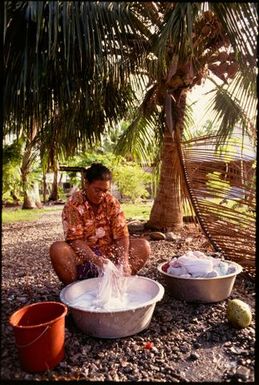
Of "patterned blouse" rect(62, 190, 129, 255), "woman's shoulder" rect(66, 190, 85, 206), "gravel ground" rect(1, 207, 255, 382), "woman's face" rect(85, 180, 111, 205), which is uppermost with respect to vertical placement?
"woman's face" rect(85, 180, 111, 205)

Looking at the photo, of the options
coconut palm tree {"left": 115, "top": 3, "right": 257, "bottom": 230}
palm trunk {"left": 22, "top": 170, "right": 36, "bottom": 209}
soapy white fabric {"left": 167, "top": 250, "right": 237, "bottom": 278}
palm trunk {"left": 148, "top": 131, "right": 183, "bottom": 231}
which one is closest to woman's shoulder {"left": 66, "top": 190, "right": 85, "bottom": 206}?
soapy white fabric {"left": 167, "top": 250, "right": 237, "bottom": 278}

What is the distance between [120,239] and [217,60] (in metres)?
3.35

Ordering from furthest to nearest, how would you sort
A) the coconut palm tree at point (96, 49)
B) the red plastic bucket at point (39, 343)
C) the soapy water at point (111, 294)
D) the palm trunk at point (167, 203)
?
the palm trunk at point (167, 203)
the soapy water at point (111, 294)
the coconut palm tree at point (96, 49)
the red plastic bucket at point (39, 343)

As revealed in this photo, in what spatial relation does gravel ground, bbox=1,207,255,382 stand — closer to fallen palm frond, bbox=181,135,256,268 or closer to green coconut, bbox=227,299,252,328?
green coconut, bbox=227,299,252,328

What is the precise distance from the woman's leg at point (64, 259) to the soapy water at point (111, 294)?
0.23 meters

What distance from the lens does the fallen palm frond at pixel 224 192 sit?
348 centimetres

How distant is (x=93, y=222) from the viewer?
3012 millimetres

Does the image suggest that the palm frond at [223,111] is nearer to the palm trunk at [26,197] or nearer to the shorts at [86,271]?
the shorts at [86,271]

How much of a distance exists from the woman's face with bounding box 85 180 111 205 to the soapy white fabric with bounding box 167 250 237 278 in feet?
2.81

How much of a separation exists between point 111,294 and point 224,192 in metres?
1.68

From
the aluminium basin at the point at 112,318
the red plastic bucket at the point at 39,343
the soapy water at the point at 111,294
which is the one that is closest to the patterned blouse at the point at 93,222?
the soapy water at the point at 111,294

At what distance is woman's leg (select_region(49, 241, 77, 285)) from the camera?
2820 mm

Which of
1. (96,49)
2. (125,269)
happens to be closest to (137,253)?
(125,269)

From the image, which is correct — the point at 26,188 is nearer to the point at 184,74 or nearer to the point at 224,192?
the point at 184,74
